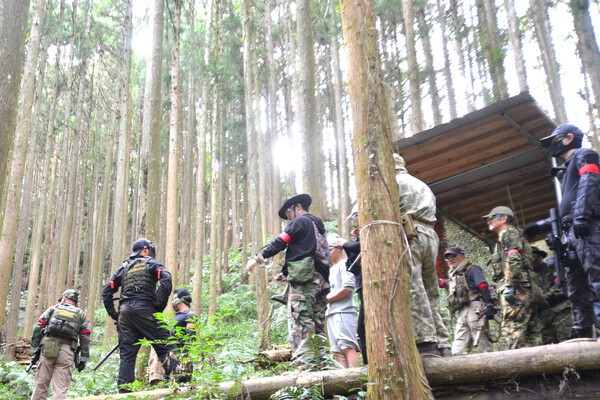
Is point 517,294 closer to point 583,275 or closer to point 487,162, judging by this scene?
point 583,275

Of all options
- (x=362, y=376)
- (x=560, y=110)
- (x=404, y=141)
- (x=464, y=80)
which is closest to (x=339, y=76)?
(x=464, y=80)

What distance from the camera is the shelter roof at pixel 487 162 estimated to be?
26.3 feet

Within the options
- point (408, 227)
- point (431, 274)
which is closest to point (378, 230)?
point (408, 227)

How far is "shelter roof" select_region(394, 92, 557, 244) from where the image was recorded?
8031mm

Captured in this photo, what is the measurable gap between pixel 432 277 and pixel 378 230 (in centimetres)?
119

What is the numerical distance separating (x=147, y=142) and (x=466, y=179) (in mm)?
6400

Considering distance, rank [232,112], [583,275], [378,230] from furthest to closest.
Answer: [232,112], [583,275], [378,230]

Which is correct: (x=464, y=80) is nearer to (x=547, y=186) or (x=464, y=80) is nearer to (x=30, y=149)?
(x=547, y=186)

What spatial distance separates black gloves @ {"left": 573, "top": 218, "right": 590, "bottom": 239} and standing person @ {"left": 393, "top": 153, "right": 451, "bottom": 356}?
122 cm

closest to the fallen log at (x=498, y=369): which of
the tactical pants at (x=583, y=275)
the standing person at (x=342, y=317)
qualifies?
the tactical pants at (x=583, y=275)

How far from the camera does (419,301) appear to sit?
14.0 ft

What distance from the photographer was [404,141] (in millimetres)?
8516

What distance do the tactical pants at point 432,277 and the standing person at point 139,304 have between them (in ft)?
11.4

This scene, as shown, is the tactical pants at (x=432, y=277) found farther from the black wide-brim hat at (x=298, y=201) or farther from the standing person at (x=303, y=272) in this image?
the black wide-brim hat at (x=298, y=201)
